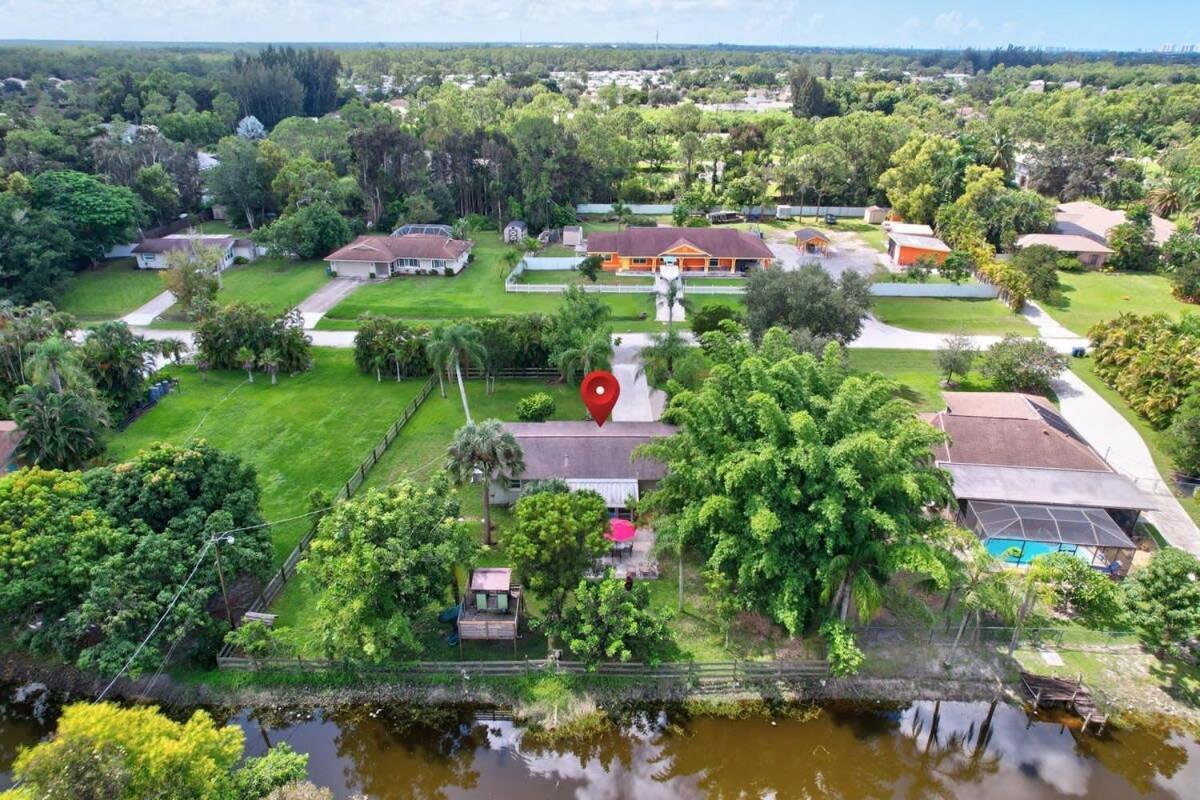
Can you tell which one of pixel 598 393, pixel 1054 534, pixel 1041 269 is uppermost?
pixel 1041 269

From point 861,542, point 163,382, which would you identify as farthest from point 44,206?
point 861,542

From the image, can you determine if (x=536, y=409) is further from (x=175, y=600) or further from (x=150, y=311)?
(x=150, y=311)

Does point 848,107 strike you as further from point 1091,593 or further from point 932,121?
point 1091,593

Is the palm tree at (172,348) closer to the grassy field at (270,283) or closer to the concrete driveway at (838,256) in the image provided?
the grassy field at (270,283)

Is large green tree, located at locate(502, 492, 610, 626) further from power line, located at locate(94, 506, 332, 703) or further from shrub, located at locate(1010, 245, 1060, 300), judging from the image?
shrub, located at locate(1010, 245, 1060, 300)

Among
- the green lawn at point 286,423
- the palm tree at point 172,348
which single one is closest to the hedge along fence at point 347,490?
the green lawn at point 286,423

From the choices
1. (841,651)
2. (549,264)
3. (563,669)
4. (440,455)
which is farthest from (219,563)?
(549,264)
